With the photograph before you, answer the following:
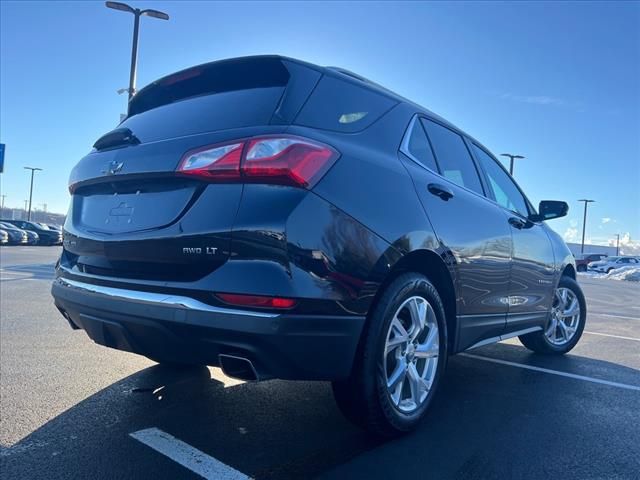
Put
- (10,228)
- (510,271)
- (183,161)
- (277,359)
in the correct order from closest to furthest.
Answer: (277,359) < (183,161) < (510,271) < (10,228)

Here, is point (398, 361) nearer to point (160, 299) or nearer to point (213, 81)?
point (160, 299)

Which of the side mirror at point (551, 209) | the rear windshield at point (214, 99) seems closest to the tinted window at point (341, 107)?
the rear windshield at point (214, 99)

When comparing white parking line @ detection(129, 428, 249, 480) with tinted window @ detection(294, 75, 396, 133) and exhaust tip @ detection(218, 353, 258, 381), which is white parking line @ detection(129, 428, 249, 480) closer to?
exhaust tip @ detection(218, 353, 258, 381)

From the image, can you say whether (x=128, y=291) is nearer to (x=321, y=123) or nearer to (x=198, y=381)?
(x=321, y=123)

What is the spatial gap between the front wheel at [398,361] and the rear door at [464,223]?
0.34 m

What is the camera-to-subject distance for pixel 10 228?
31.3 m

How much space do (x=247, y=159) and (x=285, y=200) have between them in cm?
25

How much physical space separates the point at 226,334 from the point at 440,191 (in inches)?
62.4

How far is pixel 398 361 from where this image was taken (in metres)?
2.75

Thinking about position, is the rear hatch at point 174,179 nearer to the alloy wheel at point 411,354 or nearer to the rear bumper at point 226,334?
the rear bumper at point 226,334

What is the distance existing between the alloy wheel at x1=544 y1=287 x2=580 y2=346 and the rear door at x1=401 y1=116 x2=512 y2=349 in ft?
5.14

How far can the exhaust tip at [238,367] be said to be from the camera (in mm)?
2180

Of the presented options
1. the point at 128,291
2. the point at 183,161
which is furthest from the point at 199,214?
the point at 128,291

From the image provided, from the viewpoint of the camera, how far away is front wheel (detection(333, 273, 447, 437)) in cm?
247
